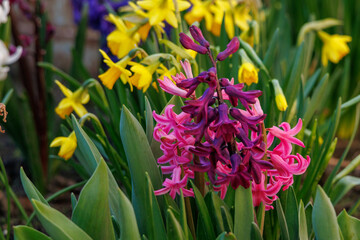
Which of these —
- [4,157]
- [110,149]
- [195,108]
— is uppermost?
[195,108]

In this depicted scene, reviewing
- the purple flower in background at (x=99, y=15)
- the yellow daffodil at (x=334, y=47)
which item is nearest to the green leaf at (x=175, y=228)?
the yellow daffodil at (x=334, y=47)

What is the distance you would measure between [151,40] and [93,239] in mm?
903

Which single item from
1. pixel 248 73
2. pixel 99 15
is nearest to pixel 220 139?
pixel 248 73

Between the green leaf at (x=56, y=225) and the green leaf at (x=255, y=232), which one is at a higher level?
the green leaf at (x=56, y=225)

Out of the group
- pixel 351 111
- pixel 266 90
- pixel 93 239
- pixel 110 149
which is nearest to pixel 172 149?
pixel 93 239

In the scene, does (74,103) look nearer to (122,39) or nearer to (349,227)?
(122,39)

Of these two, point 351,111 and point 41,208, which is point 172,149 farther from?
point 351,111

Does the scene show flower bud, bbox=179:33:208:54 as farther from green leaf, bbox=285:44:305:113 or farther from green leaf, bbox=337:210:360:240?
green leaf, bbox=285:44:305:113

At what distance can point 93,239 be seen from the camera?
2.84ft

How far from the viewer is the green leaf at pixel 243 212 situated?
2.77ft

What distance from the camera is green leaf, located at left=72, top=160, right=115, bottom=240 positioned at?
811mm

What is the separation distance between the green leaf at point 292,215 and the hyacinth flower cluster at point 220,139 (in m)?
0.05

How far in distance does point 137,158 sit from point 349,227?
17.4 inches

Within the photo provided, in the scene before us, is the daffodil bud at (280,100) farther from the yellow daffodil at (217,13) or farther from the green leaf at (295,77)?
the yellow daffodil at (217,13)
